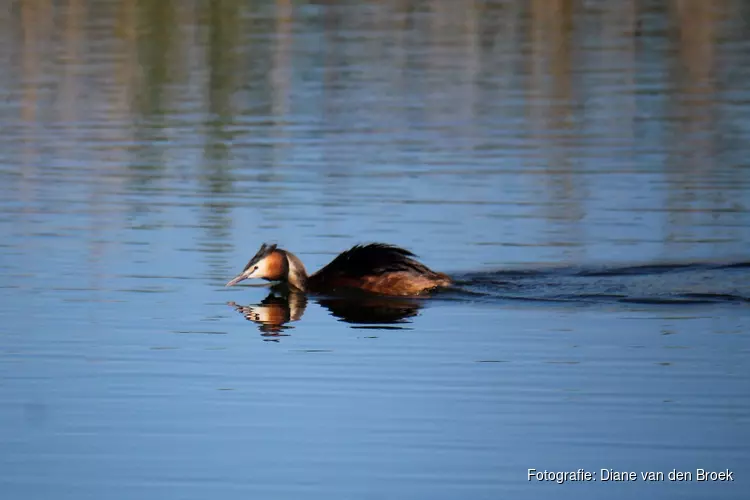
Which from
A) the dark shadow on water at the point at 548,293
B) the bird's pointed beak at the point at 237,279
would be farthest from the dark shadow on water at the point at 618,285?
the bird's pointed beak at the point at 237,279

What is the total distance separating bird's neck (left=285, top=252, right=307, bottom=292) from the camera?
1463cm

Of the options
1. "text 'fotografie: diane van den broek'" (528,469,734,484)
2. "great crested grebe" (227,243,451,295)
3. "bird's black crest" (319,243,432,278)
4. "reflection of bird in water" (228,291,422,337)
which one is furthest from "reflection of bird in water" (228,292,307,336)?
"text 'fotografie: diane van den broek'" (528,469,734,484)

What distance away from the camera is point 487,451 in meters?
9.56

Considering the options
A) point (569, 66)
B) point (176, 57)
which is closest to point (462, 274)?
point (569, 66)

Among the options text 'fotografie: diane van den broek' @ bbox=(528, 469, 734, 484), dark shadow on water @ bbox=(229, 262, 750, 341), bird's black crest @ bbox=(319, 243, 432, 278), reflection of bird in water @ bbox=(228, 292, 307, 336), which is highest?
bird's black crest @ bbox=(319, 243, 432, 278)

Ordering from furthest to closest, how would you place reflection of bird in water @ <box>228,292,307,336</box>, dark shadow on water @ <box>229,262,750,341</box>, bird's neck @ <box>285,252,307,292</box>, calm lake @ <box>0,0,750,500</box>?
bird's neck @ <box>285,252,307,292</box>, dark shadow on water @ <box>229,262,750,341</box>, reflection of bird in water @ <box>228,292,307,336</box>, calm lake @ <box>0,0,750,500</box>

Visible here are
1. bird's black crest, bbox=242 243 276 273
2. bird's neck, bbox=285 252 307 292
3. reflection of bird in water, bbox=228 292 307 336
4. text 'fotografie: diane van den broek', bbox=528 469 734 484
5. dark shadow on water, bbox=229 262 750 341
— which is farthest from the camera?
bird's neck, bbox=285 252 307 292

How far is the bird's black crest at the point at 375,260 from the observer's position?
14.1 metres

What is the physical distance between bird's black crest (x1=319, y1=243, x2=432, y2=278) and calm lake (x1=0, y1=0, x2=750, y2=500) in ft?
1.00

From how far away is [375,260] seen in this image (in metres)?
14.2

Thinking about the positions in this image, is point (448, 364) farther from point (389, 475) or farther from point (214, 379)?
point (389, 475)

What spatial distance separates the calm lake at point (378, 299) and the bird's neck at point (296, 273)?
0.23 m

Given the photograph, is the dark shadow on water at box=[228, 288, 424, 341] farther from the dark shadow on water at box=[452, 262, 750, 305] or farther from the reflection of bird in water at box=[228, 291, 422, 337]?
the dark shadow on water at box=[452, 262, 750, 305]

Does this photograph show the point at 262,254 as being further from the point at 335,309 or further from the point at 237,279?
the point at 335,309
